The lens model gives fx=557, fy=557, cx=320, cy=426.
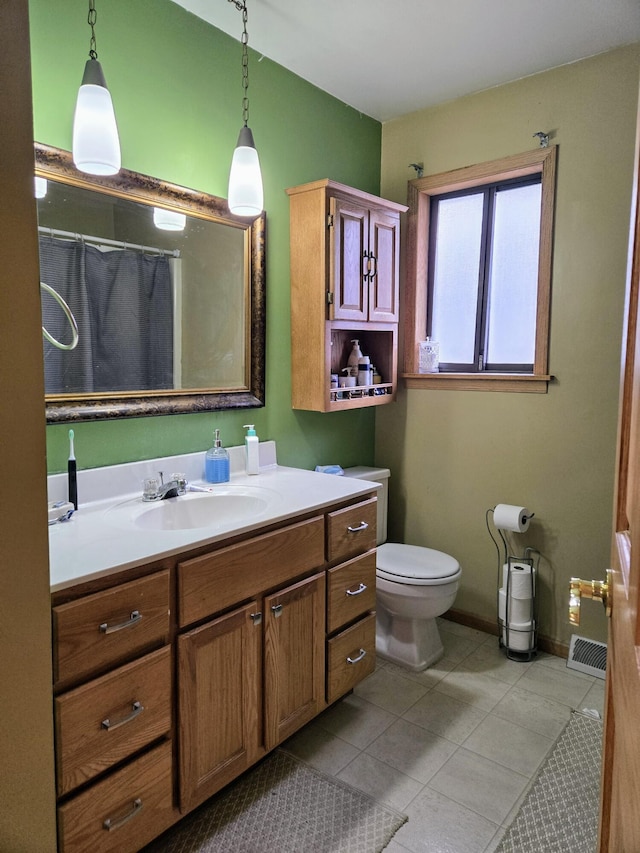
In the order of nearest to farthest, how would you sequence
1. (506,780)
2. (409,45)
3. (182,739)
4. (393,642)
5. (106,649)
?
(106,649) → (182,739) → (506,780) → (409,45) → (393,642)

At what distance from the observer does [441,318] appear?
294 cm

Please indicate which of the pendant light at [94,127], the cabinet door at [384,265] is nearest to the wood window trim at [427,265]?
the cabinet door at [384,265]

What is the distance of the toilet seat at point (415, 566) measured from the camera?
2.29 m

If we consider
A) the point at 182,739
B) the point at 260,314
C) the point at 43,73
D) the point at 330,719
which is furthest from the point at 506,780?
the point at 43,73

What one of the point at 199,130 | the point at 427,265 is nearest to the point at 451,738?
the point at 427,265

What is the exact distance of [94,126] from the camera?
154 centimetres

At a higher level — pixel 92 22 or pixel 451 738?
pixel 92 22

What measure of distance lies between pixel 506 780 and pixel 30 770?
1.43 metres

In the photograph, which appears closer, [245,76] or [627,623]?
[627,623]

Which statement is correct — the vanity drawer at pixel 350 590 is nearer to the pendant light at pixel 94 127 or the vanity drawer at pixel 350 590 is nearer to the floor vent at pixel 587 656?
the floor vent at pixel 587 656

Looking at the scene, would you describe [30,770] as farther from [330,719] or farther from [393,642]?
[393,642]

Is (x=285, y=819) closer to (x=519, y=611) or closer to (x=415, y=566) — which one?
(x=415, y=566)

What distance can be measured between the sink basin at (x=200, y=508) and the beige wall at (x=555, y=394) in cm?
121

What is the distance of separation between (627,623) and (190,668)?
1.14 m
